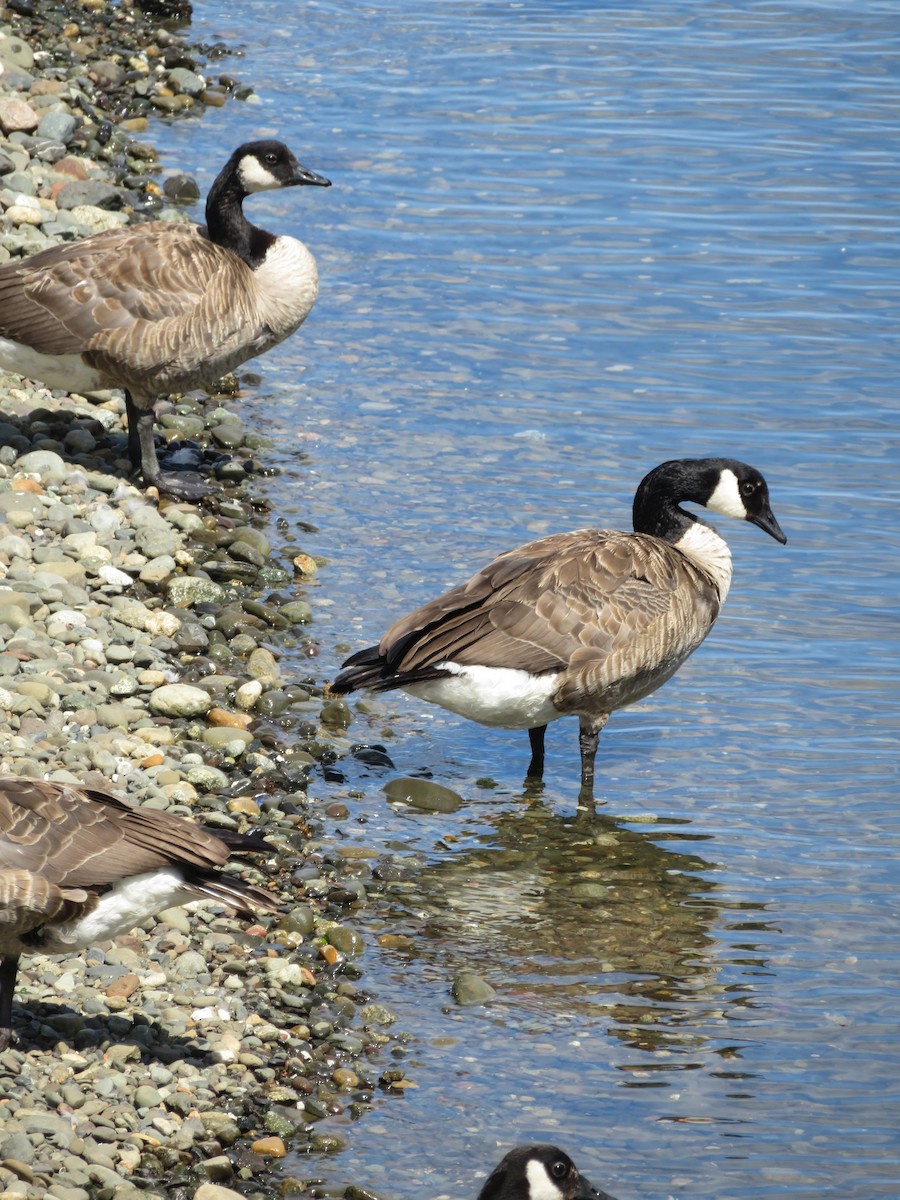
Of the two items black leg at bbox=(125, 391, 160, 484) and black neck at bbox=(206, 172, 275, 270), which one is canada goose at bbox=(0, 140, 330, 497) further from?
black neck at bbox=(206, 172, 275, 270)

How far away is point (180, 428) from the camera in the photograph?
419 inches

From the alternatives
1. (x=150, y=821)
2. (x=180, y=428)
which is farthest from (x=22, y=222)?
(x=150, y=821)

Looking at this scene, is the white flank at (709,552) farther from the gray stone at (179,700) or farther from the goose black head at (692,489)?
the gray stone at (179,700)

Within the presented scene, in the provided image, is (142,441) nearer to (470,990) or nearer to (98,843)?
(470,990)

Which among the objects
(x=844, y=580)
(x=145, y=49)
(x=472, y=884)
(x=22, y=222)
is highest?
(x=145, y=49)

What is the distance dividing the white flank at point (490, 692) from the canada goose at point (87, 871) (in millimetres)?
2231

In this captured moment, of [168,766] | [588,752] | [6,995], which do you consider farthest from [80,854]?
[588,752]

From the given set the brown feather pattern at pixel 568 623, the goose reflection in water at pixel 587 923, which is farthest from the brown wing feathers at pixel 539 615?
the goose reflection in water at pixel 587 923

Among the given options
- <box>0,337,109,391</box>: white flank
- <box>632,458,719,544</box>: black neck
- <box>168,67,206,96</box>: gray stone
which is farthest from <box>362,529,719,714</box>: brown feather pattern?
<box>168,67,206,96</box>: gray stone

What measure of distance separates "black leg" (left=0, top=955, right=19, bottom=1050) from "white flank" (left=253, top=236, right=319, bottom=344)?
5616 mm

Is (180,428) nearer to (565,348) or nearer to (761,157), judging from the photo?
(565,348)

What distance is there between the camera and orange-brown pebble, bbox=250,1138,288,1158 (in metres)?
5.30

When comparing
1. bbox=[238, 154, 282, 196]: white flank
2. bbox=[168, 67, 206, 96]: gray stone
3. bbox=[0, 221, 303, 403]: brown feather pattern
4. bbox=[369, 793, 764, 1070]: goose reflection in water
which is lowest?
bbox=[369, 793, 764, 1070]: goose reflection in water

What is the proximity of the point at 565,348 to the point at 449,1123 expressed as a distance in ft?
26.4
